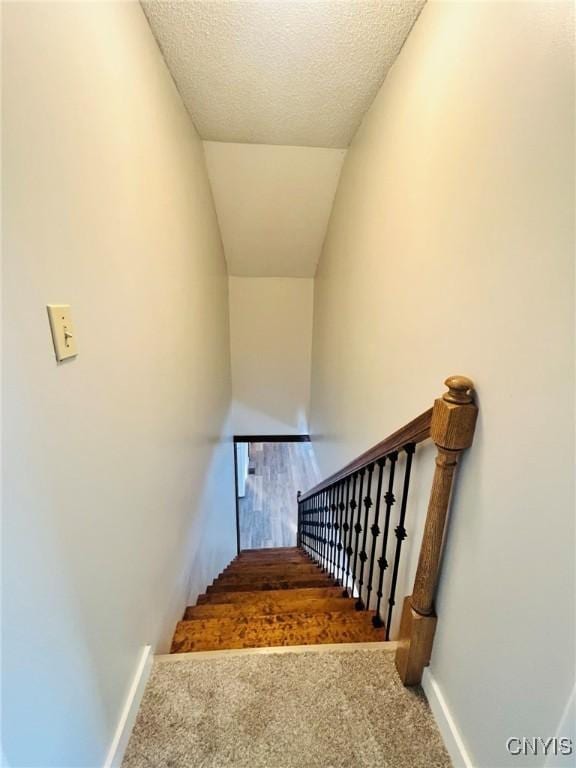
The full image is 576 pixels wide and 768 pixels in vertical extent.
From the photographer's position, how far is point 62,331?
0.71 meters

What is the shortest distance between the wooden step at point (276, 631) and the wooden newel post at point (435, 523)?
0.35m

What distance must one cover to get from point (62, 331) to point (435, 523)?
1058mm

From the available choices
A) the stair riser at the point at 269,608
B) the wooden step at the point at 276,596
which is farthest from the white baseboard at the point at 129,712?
the wooden step at the point at 276,596

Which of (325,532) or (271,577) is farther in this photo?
(325,532)

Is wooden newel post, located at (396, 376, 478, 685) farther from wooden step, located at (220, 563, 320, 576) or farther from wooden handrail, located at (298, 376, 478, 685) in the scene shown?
wooden step, located at (220, 563, 320, 576)

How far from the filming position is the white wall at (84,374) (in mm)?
589

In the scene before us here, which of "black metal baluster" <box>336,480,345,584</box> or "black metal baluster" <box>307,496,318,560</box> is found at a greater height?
"black metal baluster" <box>336,480,345,584</box>

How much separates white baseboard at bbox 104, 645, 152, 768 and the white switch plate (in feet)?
3.43

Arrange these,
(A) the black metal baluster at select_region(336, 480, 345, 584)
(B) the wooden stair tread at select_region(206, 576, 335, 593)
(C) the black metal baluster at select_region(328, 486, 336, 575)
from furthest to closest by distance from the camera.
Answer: (C) the black metal baluster at select_region(328, 486, 336, 575) → (B) the wooden stair tread at select_region(206, 576, 335, 593) → (A) the black metal baluster at select_region(336, 480, 345, 584)

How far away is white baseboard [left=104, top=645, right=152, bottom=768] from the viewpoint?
917 millimetres

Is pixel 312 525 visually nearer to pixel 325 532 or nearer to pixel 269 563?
pixel 269 563

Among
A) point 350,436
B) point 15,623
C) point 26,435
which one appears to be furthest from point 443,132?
point 350,436

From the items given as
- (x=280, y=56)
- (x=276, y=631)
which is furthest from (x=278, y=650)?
(x=280, y=56)

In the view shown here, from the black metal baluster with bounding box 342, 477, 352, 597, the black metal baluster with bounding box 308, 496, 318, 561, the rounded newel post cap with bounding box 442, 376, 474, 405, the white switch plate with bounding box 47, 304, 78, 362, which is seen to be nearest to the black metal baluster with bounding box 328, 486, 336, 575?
the black metal baluster with bounding box 342, 477, 352, 597
